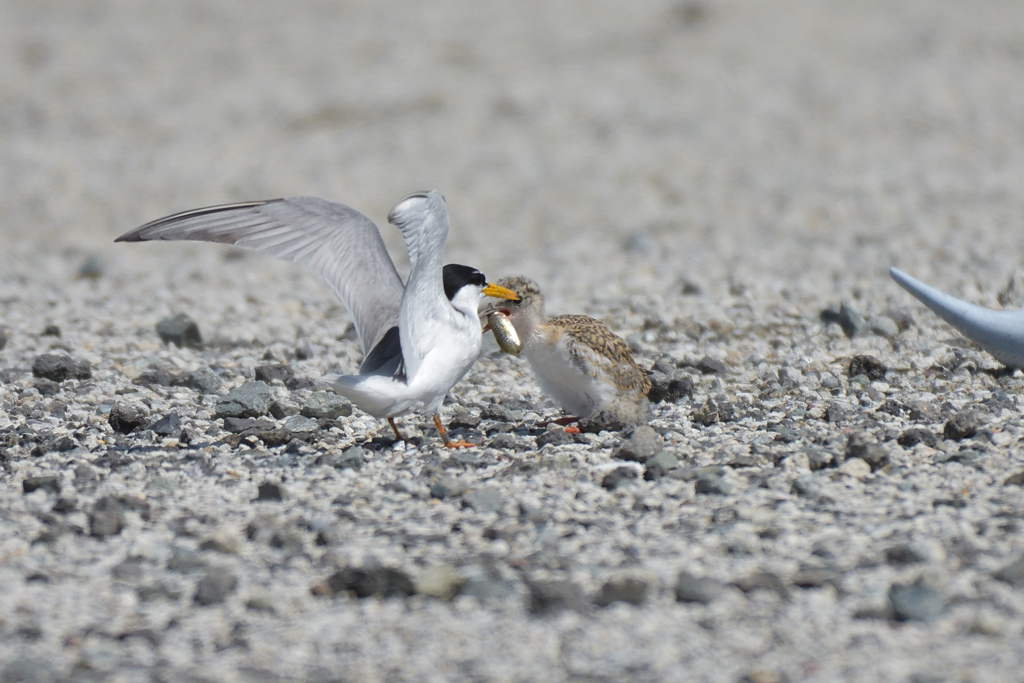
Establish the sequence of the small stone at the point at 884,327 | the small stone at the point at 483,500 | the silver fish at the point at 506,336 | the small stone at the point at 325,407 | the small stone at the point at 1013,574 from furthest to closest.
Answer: the small stone at the point at 884,327
the silver fish at the point at 506,336
the small stone at the point at 325,407
the small stone at the point at 483,500
the small stone at the point at 1013,574

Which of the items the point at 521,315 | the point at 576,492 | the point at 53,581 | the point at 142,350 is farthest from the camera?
the point at 142,350

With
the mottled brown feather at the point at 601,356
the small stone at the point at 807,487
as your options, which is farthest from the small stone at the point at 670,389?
the small stone at the point at 807,487

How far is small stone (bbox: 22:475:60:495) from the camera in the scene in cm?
416

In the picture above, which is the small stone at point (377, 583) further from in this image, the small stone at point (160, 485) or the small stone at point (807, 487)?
the small stone at point (807, 487)

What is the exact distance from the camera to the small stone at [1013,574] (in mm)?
3309

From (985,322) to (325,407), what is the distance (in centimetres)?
307

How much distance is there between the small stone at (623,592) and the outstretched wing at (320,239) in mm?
1584

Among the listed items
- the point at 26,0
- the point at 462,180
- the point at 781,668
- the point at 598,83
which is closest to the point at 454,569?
the point at 781,668

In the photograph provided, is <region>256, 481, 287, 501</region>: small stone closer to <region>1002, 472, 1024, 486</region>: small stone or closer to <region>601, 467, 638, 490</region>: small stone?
<region>601, 467, 638, 490</region>: small stone

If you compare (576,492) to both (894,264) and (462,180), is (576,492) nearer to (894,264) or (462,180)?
(894,264)

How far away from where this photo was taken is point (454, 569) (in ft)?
11.5

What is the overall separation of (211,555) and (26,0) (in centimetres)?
1364

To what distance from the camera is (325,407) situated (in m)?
5.13

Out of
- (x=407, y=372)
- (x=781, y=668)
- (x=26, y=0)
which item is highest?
(x=26, y=0)
